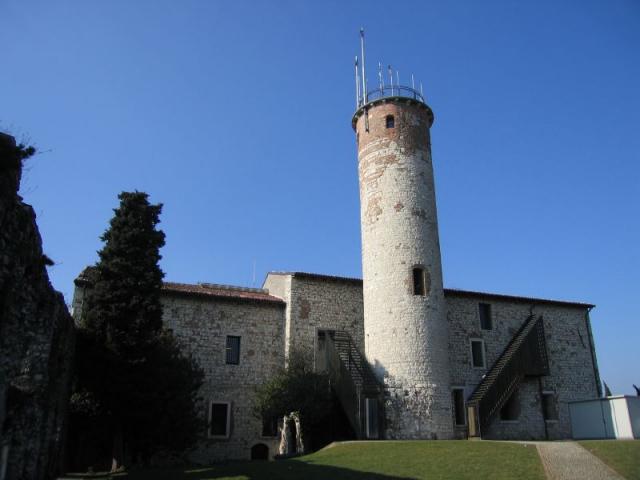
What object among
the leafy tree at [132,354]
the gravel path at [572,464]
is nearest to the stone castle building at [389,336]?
the leafy tree at [132,354]

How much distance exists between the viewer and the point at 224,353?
2445cm

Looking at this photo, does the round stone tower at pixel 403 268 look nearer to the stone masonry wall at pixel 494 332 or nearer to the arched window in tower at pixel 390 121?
the arched window in tower at pixel 390 121

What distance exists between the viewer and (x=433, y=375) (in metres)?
22.6

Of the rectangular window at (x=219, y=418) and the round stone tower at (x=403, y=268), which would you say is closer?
the round stone tower at (x=403, y=268)

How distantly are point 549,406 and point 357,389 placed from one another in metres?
12.2

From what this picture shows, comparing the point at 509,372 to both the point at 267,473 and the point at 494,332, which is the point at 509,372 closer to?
the point at 494,332

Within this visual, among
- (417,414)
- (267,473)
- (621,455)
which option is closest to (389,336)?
(417,414)

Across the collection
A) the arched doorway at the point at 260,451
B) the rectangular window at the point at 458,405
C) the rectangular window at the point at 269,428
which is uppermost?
the rectangular window at the point at 458,405

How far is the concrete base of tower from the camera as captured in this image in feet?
71.8

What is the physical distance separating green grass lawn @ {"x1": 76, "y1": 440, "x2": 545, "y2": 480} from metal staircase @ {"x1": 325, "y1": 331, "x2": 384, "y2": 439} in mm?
2437

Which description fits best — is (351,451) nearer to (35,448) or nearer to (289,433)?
(289,433)

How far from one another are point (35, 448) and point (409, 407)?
45.1 feet

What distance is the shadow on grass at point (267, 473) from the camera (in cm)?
1450

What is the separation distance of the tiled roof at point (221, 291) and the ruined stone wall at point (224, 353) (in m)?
0.25
